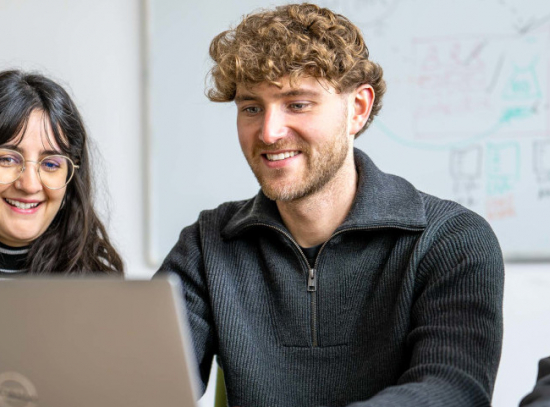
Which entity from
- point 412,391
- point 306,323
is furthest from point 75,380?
point 306,323

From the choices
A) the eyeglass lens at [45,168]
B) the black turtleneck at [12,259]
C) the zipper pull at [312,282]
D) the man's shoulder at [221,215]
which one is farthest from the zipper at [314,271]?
the black turtleneck at [12,259]

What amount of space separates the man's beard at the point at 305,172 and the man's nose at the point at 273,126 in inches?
1.0

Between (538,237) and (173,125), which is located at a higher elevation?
(173,125)

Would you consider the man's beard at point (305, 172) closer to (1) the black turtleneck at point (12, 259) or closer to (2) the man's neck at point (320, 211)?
(2) the man's neck at point (320, 211)

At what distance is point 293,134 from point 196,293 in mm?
411

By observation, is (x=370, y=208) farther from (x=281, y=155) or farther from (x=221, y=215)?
(x=221, y=215)

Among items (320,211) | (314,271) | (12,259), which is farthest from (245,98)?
(12,259)

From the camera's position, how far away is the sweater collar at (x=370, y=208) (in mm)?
1486

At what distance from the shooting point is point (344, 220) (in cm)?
157

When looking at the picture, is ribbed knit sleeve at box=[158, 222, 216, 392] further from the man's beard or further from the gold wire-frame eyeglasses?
the gold wire-frame eyeglasses

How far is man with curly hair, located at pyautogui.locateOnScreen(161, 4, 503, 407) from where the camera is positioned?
1.41m

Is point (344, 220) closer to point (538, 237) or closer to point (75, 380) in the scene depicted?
point (75, 380)

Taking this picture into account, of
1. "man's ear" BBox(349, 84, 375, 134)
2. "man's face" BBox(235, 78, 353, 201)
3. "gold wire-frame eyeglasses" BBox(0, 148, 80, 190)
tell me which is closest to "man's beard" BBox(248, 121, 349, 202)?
"man's face" BBox(235, 78, 353, 201)

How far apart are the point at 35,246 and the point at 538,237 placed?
158 centimetres
